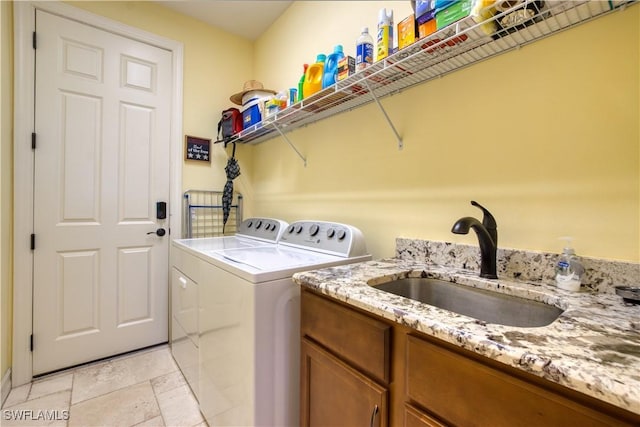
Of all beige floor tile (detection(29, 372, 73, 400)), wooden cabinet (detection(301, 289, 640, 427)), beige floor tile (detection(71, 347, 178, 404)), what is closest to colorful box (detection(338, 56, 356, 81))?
wooden cabinet (detection(301, 289, 640, 427))

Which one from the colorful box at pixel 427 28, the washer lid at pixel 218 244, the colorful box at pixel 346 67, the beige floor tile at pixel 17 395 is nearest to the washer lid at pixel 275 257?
the washer lid at pixel 218 244

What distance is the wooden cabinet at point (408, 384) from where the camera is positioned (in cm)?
48

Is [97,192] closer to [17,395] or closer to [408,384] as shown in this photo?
[17,395]

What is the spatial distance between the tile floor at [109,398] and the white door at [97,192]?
172 mm

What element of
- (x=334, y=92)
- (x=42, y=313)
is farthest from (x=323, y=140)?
(x=42, y=313)

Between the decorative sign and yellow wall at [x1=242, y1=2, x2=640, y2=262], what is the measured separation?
4.13 ft

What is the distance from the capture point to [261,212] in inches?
100

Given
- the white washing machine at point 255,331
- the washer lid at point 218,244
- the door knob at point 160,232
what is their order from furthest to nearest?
the door knob at point 160,232
the washer lid at point 218,244
the white washing machine at point 255,331

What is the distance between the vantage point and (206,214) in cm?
250

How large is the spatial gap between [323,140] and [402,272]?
1092 millimetres

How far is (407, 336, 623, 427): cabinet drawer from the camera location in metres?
0.46

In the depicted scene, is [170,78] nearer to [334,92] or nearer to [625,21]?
[334,92]

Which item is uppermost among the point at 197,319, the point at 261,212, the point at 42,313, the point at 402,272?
the point at 261,212

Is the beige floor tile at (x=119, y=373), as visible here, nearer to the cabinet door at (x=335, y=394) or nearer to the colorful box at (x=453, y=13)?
the cabinet door at (x=335, y=394)
